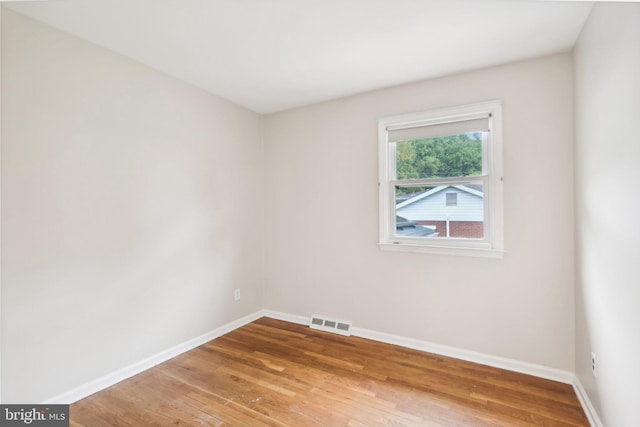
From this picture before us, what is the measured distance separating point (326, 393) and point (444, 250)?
154 centimetres

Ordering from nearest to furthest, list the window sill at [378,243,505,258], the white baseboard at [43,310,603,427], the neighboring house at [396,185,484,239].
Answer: the white baseboard at [43,310,603,427]
the window sill at [378,243,505,258]
the neighboring house at [396,185,484,239]

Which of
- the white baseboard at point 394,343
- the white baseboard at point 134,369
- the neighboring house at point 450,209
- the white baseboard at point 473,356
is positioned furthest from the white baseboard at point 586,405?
the white baseboard at point 134,369

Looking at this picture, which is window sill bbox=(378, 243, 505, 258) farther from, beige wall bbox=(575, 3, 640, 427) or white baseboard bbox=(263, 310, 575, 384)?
white baseboard bbox=(263, 310, 575, 384)

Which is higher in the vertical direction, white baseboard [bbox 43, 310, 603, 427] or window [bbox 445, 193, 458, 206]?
window [bbox 445, 193, 458, 206]

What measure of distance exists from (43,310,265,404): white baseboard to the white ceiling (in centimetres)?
245

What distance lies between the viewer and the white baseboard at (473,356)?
2254mm

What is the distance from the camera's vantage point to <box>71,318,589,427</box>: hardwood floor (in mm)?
1844

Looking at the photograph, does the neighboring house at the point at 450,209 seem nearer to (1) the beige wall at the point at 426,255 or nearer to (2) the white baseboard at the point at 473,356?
(1) the beige wall at the point at 426,255

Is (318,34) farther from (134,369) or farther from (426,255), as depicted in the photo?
(134,369)

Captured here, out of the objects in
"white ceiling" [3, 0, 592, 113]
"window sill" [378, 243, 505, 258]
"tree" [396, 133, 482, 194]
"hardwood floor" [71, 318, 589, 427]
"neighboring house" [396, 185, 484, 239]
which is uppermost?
"white ceiling" [3, 0, 592, 113]

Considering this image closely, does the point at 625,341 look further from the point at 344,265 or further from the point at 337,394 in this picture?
the point at 344,265

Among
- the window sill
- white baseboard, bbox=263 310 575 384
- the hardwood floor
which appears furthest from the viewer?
the window sill

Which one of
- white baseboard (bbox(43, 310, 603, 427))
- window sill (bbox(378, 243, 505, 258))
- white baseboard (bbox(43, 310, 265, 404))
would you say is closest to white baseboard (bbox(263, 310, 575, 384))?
white baseboard (bbox(43, 310, 603, 427))

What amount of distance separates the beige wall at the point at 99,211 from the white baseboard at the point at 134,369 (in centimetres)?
5
